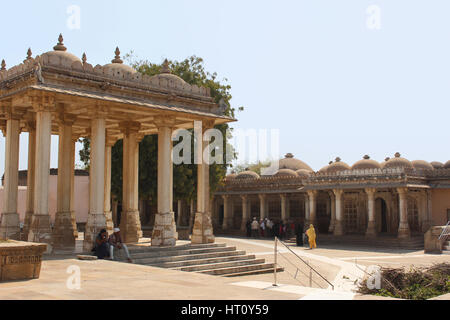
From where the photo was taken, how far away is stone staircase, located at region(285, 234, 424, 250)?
1014 inches

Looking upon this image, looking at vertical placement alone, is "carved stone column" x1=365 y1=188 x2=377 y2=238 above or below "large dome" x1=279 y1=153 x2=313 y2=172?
below

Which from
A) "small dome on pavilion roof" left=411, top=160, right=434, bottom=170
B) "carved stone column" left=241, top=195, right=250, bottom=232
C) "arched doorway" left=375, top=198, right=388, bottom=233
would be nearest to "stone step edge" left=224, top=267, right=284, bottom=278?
"arched doorway" left=375, top=198, right=388, bottom=233

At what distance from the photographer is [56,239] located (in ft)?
49.9

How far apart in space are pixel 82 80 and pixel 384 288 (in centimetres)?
976

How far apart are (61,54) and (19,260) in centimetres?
776

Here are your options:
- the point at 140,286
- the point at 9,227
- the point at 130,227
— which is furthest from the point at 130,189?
the point at 140,286

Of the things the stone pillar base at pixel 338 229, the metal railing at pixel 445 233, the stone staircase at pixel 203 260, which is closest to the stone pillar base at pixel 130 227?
the stone staircase at pixel 203 260

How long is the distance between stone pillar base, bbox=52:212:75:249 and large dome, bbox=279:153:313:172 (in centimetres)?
2822

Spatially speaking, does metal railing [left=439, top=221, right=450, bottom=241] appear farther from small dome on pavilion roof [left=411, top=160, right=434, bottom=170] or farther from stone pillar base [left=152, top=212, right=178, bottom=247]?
stone pillar base [left=152, top=212, right=178, bottom=247]

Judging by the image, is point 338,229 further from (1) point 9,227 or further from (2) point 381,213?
(1) point 9,227

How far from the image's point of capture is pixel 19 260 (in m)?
8.98

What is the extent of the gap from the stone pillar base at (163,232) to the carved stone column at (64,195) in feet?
8.38
